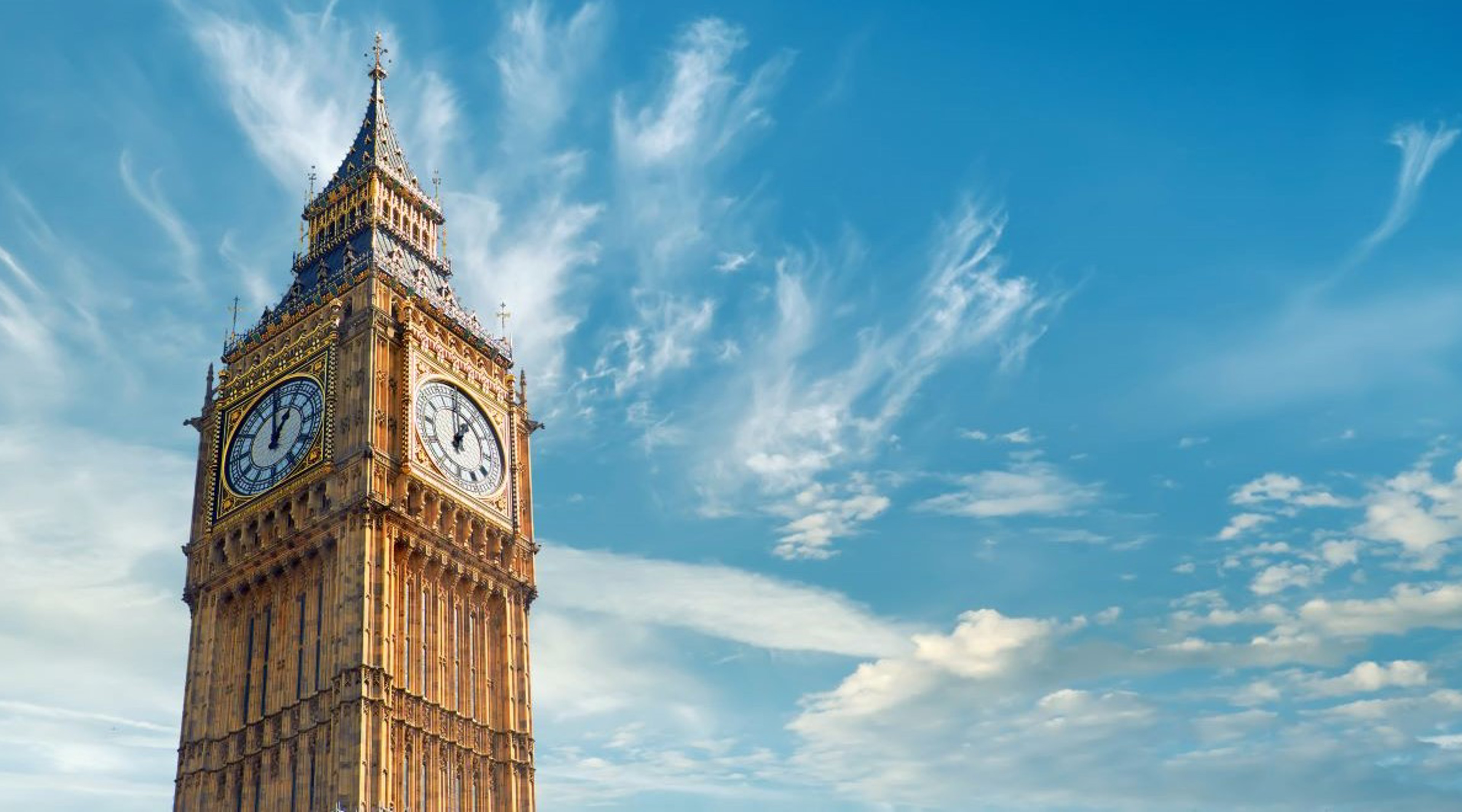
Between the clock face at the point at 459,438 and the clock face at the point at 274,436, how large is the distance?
596 cm

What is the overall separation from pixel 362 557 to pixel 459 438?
488 inches

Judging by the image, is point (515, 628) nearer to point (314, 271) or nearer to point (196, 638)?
point (196, 638)

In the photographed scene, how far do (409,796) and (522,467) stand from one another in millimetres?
24342

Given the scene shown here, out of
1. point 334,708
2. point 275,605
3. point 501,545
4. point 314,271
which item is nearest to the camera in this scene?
point 334,708

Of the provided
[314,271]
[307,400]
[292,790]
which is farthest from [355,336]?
[292,790]

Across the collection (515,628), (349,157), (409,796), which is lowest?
(409,796)

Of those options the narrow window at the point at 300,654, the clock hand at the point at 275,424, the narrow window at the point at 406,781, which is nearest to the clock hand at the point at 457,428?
the clock hand at the point at 275,424

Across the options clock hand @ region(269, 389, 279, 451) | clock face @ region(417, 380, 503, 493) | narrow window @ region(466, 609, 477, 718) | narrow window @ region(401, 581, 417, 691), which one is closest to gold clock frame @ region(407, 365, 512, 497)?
clock face @ region(417, 380, 503, 493)

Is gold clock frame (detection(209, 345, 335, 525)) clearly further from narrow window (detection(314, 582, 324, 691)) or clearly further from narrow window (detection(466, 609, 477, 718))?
narrow window (detection(466, 609, 477, 718))

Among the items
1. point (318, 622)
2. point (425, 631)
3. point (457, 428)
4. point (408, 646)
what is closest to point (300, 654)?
point (318, 622)

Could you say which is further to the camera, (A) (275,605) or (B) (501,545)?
(B) (501,545)

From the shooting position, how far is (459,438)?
86625mm

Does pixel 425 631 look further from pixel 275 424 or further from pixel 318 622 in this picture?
pixel 275 424

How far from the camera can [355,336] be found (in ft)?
278
